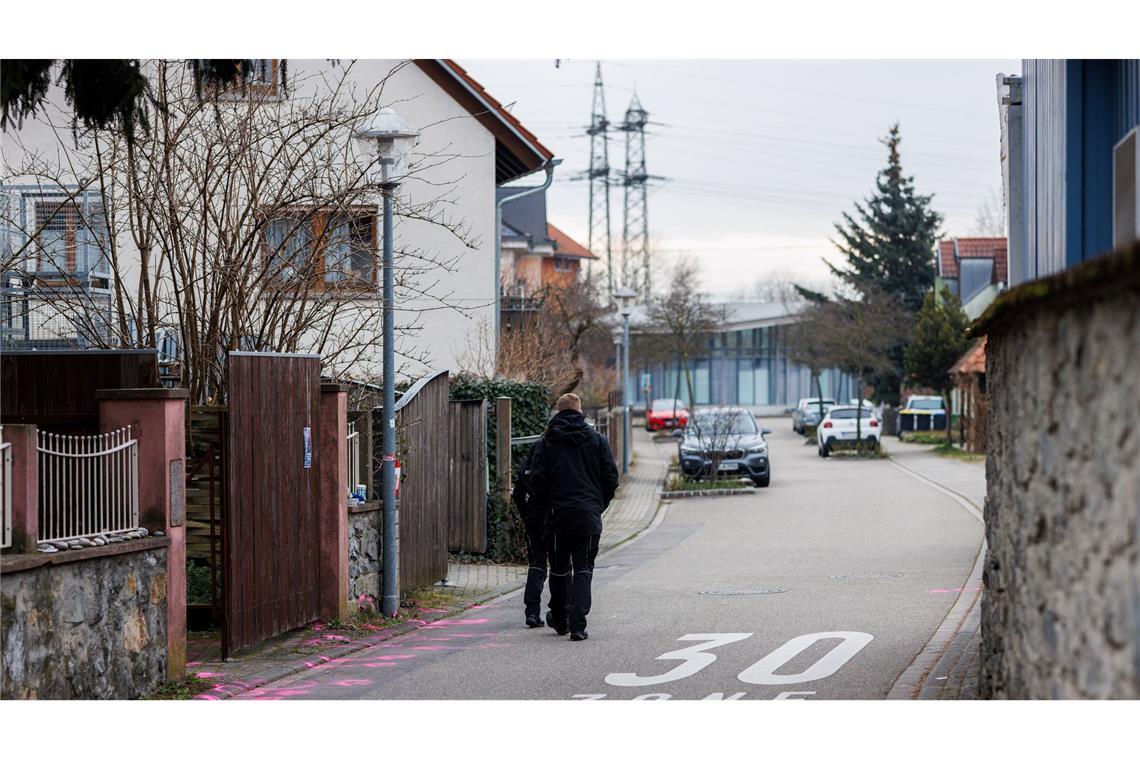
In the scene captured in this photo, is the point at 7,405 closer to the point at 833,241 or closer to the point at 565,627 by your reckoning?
the point at 565,627

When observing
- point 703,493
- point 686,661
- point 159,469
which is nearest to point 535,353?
point 703,493

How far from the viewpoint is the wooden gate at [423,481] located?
47.5 ft

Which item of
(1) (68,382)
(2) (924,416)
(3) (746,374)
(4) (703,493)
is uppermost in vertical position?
(3) (746,374)

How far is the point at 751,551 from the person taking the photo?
760 inches

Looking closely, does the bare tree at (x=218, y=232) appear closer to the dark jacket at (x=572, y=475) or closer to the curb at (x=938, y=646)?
the dark jacket at (x=572, y=475)

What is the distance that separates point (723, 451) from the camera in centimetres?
3098

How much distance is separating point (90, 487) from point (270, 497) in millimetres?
2399

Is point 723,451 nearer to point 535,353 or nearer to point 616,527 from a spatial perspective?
point 535,353

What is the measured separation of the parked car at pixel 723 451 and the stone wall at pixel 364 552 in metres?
17.8

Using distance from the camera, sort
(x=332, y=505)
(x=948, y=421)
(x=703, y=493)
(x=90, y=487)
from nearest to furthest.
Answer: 1. (x=90, y=487)
2. (x=332, y=505)
3. (x=703, y=493)
4. (x=948, y=421)

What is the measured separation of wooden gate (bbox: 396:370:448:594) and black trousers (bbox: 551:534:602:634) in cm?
260

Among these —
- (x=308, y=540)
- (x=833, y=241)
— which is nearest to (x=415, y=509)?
(x=308, y=540)

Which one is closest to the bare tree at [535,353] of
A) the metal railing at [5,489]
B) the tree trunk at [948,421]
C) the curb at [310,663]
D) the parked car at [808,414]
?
the curb at [310,663]

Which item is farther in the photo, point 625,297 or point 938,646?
point 625,297
